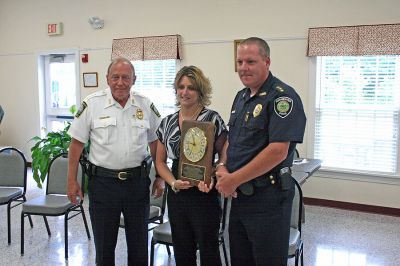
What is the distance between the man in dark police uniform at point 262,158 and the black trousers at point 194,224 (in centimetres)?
13

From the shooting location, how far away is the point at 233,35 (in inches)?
185

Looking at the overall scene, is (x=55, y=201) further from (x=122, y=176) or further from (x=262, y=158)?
(x=262, y=158)

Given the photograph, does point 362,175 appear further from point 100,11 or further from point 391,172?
point 100,11

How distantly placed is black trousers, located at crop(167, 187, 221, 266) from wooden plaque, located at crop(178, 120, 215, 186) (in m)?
0.08

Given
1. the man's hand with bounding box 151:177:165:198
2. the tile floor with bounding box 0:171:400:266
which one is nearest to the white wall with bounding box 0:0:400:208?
the tile floor with bounding box 0:171:400:266

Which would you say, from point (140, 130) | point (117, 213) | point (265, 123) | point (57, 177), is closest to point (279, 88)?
point (265, 123)

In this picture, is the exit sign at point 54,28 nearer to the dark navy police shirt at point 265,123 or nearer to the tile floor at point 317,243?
the tile floor at point 317,243

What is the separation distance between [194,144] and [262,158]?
0.37 meters

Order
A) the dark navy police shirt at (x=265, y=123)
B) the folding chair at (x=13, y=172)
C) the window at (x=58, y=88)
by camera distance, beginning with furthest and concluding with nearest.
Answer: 1. the window at (x=58, y=88)
2. the folding chair at (x=13, y=172)
3. the dark navy police shirt at (x=265, y=123)

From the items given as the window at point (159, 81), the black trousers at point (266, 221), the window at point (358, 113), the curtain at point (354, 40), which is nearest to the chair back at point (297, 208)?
the black trousers at point (266, 221)

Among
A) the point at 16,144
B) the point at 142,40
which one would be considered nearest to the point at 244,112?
the point at 142,40

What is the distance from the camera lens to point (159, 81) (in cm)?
540

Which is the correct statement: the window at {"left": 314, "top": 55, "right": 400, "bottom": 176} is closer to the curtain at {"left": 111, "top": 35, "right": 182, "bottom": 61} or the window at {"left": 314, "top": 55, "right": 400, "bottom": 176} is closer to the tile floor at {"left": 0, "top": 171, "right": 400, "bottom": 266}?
the tile floor at {"left": 0, "top": 171, "right": 400, "bottom": 266}

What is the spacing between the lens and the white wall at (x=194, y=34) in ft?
13.9
